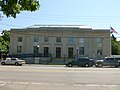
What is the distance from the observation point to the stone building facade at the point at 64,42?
257ft

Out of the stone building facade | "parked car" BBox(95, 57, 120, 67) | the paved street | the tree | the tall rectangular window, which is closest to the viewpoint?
the tree

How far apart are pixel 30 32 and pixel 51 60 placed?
8.86 meters

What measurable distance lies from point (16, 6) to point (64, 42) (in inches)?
2582

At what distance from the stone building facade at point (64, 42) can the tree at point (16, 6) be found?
64.7 metres

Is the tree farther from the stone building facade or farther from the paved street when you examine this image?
the stone building facade

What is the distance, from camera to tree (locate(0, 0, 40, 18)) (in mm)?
13086

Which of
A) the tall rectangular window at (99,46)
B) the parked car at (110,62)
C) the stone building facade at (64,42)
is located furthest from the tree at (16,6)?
the tall rectangular window at (99,46)

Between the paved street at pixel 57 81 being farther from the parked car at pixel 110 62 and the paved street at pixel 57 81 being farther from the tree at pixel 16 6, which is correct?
the parked car at pixel 110 62

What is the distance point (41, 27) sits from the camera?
266 ft

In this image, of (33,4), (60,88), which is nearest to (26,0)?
(33,4)

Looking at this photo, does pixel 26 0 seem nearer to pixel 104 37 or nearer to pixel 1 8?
pixel 1 8

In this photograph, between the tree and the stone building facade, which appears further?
the stone building facade

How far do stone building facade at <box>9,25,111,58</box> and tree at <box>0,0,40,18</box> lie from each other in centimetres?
6468

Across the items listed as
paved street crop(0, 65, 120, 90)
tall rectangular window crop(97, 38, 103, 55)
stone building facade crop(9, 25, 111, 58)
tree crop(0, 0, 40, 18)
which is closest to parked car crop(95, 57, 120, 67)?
stone building facade crop(9, 25, 111, 58)
